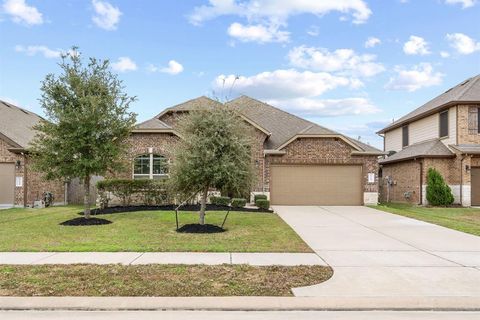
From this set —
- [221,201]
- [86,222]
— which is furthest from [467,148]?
[86,222]

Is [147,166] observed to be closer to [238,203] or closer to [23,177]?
A: [238,203]

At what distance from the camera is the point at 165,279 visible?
631 centimetres

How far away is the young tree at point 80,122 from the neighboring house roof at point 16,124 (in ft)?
19.7

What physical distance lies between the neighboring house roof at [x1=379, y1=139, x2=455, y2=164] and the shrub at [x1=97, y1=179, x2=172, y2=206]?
44.7 ft

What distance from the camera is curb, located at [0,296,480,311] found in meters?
5.22

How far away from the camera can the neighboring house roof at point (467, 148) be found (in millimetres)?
20734

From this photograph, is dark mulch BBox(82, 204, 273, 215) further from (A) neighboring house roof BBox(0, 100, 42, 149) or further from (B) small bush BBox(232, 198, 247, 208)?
(A) neighboring house roof BBox(0, 100, 42, 149)

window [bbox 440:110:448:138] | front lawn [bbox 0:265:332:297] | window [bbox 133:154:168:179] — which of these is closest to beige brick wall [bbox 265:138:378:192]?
window [bbox 440:110:448:138]

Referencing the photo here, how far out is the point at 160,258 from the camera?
7.80 metres

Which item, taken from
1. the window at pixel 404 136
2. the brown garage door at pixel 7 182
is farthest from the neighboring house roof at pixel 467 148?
the brown garage door at pixel 7 182

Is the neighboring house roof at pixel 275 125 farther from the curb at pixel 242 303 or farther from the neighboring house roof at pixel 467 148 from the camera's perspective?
the curb at pixel 242 303

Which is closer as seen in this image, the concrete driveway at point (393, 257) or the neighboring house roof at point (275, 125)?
the concrete driveway at point (393, 257)

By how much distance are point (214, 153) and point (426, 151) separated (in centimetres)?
1546

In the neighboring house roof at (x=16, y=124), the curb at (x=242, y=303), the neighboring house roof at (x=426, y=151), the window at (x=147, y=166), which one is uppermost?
the neighboring house roof at (x=16, y=124)
